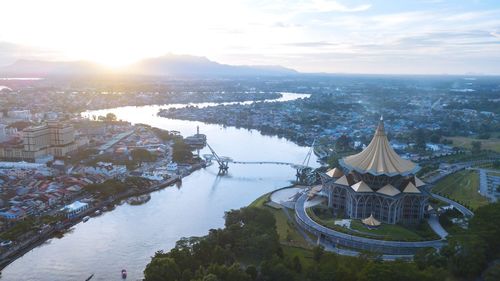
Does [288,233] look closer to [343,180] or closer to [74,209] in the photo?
[343,180]

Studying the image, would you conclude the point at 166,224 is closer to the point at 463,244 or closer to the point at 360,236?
the point at 360,236

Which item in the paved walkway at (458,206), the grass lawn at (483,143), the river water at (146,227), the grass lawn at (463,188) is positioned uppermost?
the grass lawn at (483,143)

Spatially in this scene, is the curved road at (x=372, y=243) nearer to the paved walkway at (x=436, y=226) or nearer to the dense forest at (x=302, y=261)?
the paved walkway at (x=436, y=226)

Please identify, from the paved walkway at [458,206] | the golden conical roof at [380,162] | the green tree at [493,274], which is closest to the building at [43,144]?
the golden conical roof at [380,162]

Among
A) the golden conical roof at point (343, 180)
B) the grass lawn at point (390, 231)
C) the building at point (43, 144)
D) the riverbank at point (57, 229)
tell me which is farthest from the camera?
the building at point (43, 144)

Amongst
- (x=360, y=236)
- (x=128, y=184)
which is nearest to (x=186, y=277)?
(x=360, y=236)

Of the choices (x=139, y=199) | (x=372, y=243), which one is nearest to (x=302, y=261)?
(x=372, y=243)

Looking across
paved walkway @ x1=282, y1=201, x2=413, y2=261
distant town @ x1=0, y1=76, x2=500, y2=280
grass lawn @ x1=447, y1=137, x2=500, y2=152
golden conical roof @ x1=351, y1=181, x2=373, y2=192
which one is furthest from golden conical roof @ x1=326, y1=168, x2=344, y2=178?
grass lawn @ x1=447, y1=137, x2=500, y2=152
